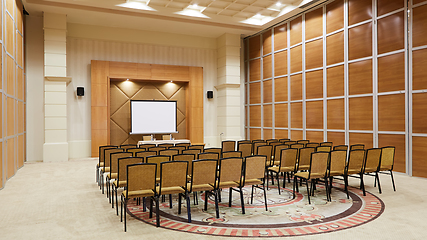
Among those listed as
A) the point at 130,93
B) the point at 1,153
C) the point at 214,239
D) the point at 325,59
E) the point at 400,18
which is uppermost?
the point at 400,18

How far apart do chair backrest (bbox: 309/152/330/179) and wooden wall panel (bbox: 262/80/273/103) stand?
7.22 meters

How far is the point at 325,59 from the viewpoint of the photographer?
9727 millimetres

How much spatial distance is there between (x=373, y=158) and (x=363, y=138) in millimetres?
3196

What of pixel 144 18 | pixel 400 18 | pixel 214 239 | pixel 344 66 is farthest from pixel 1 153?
pixel 400 18

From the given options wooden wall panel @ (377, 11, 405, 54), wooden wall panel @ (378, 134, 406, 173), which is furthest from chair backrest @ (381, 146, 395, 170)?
wooden wall panel @ (377, 11, 405, 54)

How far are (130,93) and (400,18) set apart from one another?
9.82m

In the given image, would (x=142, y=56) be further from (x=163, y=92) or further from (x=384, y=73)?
(x=384, y=73)

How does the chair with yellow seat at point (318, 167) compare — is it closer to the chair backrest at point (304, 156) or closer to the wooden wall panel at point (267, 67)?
the chair backrest at point (304, 156)

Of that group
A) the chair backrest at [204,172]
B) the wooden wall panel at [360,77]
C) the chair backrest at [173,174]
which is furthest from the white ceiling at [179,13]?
the chair backrest at [173,174]

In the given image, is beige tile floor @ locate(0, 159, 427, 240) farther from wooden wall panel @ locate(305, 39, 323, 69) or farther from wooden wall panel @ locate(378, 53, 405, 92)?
wooden wall panel @ locate(305, 39, 323, 69)

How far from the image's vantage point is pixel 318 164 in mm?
5062

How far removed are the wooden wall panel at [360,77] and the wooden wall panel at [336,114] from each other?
1.80ft

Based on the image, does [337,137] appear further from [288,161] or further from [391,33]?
[288,161]

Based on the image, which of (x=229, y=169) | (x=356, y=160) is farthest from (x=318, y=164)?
(x=229, y=169)
